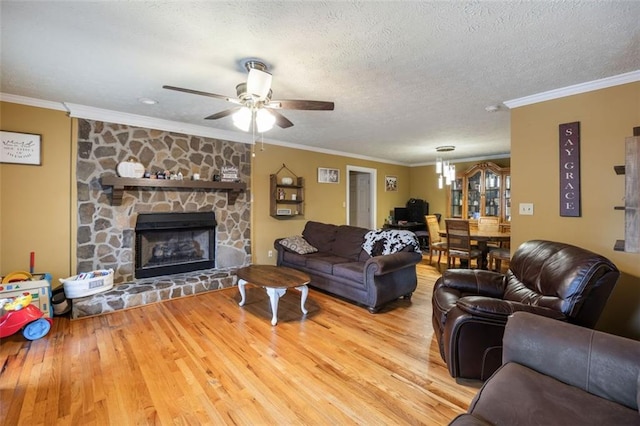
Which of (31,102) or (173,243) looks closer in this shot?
(31,102)

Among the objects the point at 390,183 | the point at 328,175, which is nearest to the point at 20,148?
the point at 328,175

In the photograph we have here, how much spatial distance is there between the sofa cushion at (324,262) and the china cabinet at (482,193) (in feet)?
13.6

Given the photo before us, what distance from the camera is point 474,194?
6.73 metres

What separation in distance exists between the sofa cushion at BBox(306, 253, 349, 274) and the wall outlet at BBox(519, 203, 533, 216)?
2.15m

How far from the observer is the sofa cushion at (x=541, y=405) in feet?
3.54

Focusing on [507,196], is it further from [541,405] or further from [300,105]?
[541,405]

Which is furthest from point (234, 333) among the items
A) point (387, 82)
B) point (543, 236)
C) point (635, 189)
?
point (543, 236)

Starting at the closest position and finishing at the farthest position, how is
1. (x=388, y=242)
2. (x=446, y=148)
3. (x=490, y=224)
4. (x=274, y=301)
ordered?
(x=274, y=301), (x=388, y=242), (x=446, y=148), (x=490, y=224)

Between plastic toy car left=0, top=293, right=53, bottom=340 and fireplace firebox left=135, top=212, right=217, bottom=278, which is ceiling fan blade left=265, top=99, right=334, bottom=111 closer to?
fireplace firebox left=135, top=212, right=217, bottom=278

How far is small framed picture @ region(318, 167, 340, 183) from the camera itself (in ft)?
19.7

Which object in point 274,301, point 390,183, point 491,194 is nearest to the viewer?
point 274,301

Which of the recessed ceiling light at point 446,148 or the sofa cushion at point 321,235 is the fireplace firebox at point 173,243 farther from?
the recessed ceiling light at point 446,148

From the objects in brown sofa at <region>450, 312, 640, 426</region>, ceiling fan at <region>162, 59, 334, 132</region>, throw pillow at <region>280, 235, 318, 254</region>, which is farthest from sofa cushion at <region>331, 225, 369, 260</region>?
brown sofa at <region>450, 312, 640, 426</region>

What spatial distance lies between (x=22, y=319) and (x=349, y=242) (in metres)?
3.59
